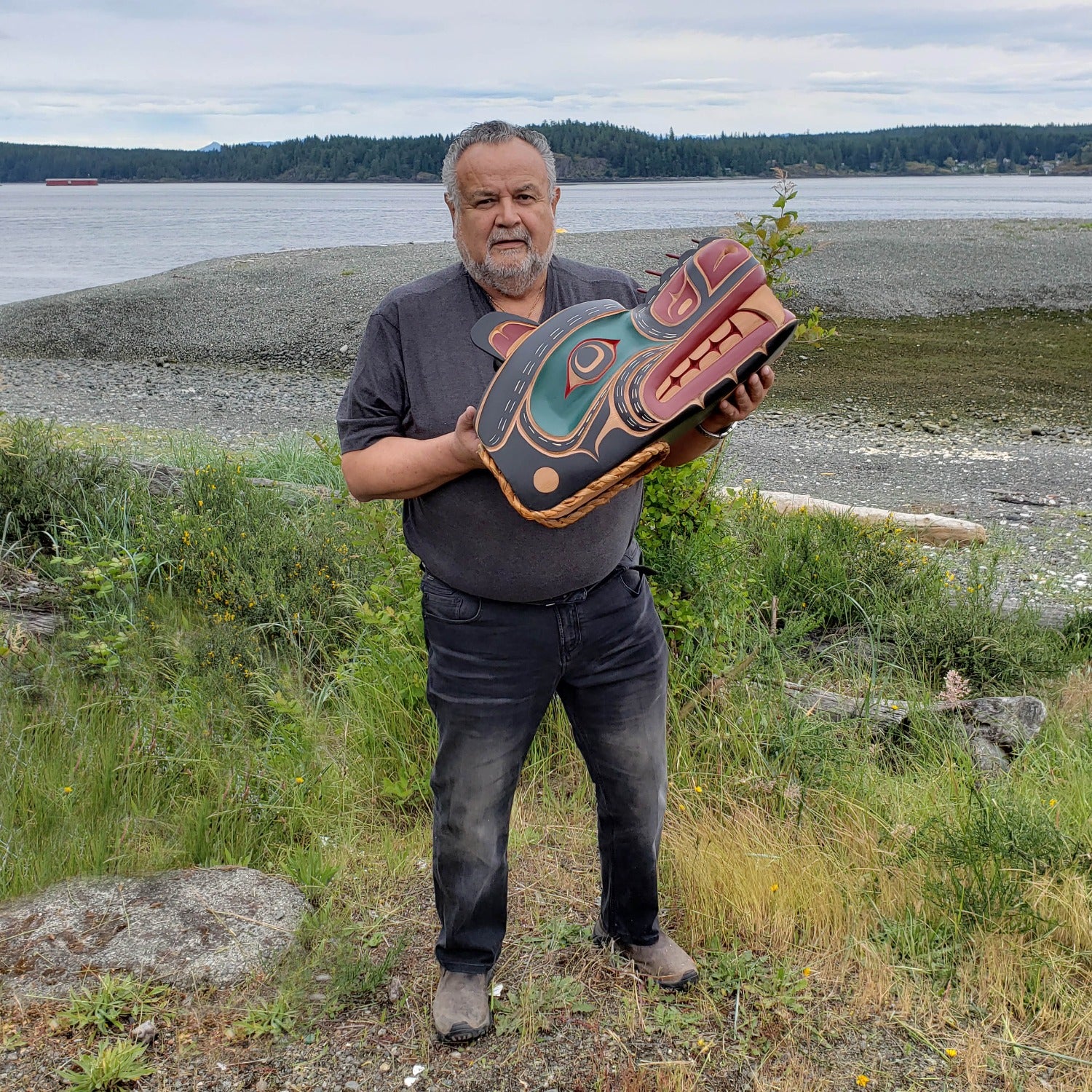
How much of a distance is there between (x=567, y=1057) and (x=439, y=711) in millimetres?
999

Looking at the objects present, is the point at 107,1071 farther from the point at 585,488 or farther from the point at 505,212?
the point at 505,212

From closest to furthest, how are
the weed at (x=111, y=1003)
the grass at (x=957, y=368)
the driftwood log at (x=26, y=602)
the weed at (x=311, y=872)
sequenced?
the weed at (x=111, y=1003) < the weed at (x=311, y=872) < the driftwood log at (x=26, y=602) < the grass at (x=957, y=368)

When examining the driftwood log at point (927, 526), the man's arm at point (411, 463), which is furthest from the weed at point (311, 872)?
the driftwood log at point (927, 526)

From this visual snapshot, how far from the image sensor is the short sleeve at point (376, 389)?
2576 mm

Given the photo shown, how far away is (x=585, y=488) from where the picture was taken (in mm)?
2328

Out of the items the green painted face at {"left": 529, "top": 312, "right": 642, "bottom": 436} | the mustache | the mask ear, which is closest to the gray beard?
the mustache

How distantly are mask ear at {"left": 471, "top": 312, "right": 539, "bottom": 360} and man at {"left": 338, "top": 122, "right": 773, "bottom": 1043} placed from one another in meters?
0.08

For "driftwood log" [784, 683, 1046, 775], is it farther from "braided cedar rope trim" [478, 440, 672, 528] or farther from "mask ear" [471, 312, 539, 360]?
"mask ear" [471, 312, 539, 360]

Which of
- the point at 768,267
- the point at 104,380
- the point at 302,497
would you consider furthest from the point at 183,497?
the point at 104,380

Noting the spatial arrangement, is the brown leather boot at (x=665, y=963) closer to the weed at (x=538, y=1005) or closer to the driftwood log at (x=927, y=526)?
the weed at (x=538, y=1005)

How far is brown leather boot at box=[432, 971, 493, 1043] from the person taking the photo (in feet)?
9.05

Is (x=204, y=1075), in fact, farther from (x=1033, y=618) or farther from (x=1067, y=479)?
(x=1067, y=479)

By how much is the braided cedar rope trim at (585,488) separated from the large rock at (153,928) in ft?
5.40

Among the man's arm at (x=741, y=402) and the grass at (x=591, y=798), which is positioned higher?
the man's arm at (x=741, y=402)
